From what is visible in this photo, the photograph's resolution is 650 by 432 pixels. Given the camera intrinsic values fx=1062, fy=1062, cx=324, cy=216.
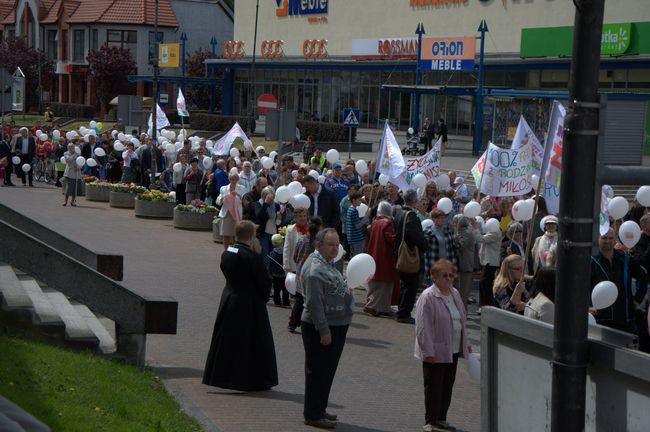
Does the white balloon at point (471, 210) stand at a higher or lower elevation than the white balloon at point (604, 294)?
higher

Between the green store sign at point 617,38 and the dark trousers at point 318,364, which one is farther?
the green store sign at point 617,38

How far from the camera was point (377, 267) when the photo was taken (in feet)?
50.2

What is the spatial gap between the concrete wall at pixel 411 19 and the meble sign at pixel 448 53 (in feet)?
11.2

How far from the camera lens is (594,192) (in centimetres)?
470

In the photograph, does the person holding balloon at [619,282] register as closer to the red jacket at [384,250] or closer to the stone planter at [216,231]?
the red jacket at [384,250]

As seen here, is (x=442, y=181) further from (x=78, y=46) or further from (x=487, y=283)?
(x=78, y=46)

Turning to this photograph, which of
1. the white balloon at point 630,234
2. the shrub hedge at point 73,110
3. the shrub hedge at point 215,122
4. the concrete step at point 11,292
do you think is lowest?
the concrete step at point 11,292

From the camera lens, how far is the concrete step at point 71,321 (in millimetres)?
10719

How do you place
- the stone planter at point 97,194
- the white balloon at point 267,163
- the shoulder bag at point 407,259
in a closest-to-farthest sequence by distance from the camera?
the shoulder bag at point 407,259
the white balloon at point 267,163
the stone planter at point 97,194

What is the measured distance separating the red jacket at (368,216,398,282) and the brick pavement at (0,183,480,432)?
0.64 meters

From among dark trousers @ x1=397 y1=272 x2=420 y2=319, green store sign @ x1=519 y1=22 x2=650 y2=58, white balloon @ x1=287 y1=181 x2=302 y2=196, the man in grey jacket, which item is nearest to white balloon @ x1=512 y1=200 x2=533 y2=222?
dark trousers @ x1=397 y1=272 x2=420 y2=319

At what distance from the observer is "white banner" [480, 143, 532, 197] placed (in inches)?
666

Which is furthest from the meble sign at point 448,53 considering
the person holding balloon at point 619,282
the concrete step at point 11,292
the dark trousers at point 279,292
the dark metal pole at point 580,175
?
the dark metal pole at point 580,175

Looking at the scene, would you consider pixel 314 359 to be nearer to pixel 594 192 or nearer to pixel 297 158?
pixel 594 192
